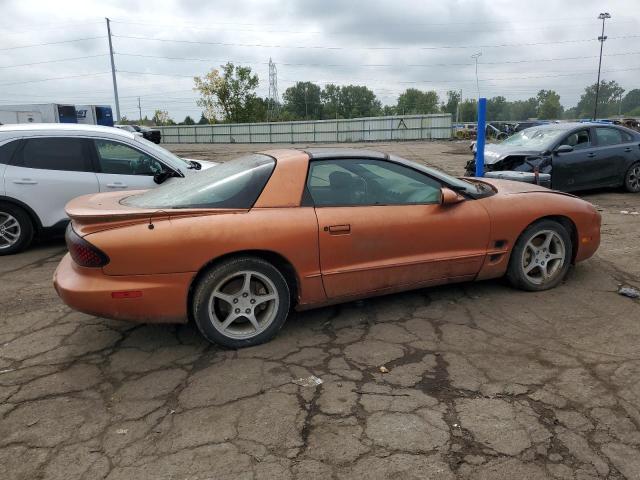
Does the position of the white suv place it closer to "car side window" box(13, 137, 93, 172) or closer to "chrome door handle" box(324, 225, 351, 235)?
"car side window" box(13, 137, 93, 172)

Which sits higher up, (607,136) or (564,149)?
(607,136)

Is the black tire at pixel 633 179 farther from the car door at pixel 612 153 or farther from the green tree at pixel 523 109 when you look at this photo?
the green tree at pixel 523 109

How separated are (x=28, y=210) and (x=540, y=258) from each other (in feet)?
18.8

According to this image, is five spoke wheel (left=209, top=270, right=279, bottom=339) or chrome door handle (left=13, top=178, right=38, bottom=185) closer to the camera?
→ five spoke wheel (left=209, top=270, right=279, bottom=339)

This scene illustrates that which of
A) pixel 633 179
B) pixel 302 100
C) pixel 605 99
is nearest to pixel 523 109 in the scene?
pixel 605 99

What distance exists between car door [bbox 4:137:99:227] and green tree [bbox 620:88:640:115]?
16342 centimetres

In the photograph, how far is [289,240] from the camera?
3.38 metres

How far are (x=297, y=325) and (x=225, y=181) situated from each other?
1232 mm

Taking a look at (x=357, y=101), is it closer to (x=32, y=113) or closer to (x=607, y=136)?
(x=32, y=113)

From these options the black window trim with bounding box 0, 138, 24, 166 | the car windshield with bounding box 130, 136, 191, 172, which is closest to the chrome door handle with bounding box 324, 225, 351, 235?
the car windshield with bounding box 130, 136, 191, 172

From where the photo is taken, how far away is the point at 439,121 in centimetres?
3884

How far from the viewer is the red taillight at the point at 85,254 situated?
3133 mm

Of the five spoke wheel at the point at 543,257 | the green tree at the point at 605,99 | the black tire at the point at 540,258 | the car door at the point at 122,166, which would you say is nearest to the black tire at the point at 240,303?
the black tire at the point at 540,258

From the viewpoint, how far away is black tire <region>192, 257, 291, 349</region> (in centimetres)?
326
